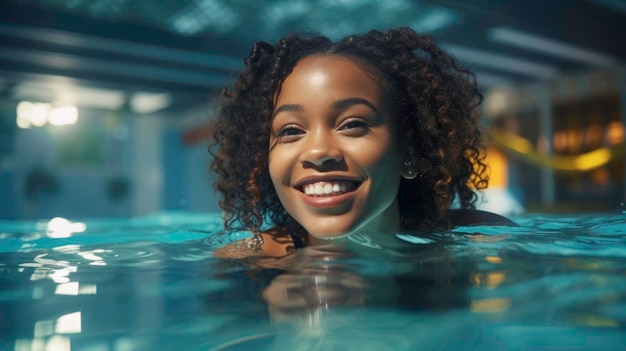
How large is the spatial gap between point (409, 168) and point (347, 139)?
1.41ft

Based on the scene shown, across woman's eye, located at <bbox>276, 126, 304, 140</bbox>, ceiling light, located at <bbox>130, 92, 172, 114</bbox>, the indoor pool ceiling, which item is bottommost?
woman's eye, located at <bbox>276, 126, 304, 140</bbox>

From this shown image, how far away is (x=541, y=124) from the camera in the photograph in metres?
12.3

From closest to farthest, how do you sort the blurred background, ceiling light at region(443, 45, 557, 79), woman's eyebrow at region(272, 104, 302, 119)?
woman's eyebrow at region(272, 104, 302, 119)
the blurred background
ceiling light at region(443, 45, 557, 79)

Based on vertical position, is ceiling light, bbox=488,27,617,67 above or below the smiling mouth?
above

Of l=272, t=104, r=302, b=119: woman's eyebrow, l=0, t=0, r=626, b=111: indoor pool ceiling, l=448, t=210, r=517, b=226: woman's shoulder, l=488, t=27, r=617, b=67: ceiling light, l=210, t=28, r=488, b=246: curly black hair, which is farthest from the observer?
l=488, t=27, r=617, b=67: ceiling light

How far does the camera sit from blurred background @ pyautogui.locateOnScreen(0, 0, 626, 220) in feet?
23.7

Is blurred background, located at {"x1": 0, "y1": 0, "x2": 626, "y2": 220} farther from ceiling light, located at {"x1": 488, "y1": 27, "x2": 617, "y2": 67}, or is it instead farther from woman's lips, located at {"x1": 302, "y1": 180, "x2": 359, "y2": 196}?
woman's lips, located at {"x1": 302, "y1": 180, "x2": 359, "y2": 196}

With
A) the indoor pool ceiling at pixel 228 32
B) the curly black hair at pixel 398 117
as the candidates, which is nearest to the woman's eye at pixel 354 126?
the curly black hair at pixel 398 117

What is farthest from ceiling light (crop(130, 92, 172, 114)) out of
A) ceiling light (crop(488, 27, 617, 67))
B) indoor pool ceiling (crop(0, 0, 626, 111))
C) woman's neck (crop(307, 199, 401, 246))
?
woman's neck (crop(307, 199, 401, 246))

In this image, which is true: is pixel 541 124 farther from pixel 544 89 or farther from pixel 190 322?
pixel 190 322

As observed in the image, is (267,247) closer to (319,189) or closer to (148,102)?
(319,189)

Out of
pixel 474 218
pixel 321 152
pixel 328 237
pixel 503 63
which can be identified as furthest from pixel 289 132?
pixel 503 63

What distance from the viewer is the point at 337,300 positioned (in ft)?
3.93

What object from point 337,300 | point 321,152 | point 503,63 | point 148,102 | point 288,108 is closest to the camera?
point 337,300
